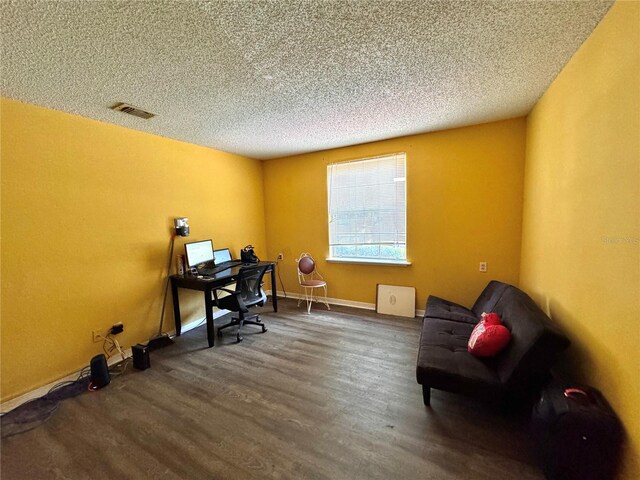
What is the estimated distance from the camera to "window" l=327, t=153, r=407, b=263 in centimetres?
365

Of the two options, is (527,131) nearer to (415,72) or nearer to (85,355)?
(415,72)

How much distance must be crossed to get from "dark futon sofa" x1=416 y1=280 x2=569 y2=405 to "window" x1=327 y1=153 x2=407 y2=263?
5.35ft

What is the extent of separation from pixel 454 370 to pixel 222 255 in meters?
3.24

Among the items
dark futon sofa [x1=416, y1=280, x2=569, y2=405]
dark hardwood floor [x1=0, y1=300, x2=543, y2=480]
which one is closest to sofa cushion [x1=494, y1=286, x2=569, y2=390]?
dark futon sofa [x1=416, y1=280, x2=569, y2=405]

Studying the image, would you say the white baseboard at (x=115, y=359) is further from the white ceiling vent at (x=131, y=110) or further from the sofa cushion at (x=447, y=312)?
the white ceiling vent at (x=131, y=110)

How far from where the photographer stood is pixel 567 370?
176 centimetres

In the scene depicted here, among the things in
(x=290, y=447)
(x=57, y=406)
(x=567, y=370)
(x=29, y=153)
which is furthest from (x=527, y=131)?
(x=57, y=406)

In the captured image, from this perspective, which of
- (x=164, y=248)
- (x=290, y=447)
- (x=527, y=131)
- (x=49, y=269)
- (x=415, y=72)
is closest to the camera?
(x=290, y=447)

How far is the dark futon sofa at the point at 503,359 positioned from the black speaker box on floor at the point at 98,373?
2.63 metres

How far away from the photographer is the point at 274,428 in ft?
5.81

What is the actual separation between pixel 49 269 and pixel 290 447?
8.13ft

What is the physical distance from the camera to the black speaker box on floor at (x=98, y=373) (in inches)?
87.7

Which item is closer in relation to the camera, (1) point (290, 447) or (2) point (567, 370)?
(1) point (290, 447)

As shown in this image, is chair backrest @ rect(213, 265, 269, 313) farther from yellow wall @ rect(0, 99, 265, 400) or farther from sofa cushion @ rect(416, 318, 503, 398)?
sofa cushion @ rect(416, 318, 503, 398)
